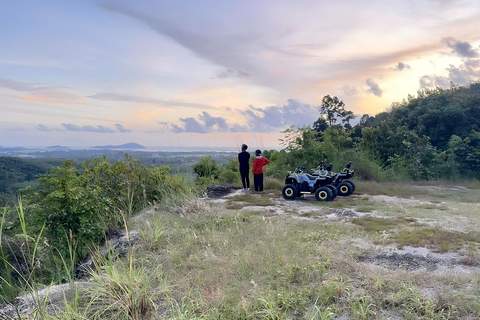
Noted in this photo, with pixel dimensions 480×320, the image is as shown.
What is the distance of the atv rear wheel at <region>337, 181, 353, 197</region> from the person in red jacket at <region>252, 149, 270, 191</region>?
1.90 metres

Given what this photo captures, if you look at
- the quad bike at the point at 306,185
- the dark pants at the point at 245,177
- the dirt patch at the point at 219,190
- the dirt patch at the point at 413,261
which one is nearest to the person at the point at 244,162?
the dark pants at the point at 245,177

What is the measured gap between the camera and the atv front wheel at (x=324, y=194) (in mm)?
8109

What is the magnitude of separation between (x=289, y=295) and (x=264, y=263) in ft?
2.40

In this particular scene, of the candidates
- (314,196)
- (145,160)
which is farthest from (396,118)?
(145,160)

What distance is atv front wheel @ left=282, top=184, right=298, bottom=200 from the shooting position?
331 inches

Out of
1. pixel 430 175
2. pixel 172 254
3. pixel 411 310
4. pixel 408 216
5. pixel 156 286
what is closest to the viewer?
pixel 411 310

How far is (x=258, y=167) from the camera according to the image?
30.6 feet

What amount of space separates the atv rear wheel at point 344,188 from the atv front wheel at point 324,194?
81 centimetres

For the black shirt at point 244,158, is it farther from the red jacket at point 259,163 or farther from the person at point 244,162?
the red jacket at point 259,163

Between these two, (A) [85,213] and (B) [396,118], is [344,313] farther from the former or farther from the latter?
(B) [396,118]

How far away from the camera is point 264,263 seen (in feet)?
12.8

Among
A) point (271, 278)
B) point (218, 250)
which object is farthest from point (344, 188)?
point (271, 278)

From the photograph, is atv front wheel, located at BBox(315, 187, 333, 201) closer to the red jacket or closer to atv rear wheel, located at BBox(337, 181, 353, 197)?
atv rear wheel, located at BBox(337, 181, 353, 197)

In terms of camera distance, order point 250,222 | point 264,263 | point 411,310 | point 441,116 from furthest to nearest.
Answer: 1. point 441,116
2. point 250,222
3. point 264,263
4. point 411,310
